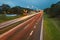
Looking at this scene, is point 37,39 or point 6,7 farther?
point 6,7

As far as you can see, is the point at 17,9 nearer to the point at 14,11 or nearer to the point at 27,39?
the point at 14,11

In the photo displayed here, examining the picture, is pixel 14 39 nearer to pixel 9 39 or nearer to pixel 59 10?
pixel 9 39

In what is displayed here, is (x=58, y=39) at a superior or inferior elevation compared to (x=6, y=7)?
superior

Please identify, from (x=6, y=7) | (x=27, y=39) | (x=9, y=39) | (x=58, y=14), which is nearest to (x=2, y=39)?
(x=9, y=39)

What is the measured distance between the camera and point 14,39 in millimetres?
14594

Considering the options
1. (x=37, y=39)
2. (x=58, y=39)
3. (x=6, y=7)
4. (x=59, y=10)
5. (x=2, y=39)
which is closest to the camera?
(x=2, y=39)

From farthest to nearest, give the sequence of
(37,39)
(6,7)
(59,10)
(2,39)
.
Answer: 1. (6,7)
2. (59,10)
3. (37,39)
4. (2,39)

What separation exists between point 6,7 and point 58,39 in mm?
96375

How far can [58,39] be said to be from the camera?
17859mm

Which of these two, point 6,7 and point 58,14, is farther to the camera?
point 6,7

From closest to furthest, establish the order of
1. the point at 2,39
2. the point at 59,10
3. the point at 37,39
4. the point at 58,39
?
the point at 2,39 → the point at 37,39 → the point at 58,39 → the point at 59,10

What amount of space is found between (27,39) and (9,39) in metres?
1.31

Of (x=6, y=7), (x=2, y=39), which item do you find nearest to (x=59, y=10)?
(x=6, y=7)

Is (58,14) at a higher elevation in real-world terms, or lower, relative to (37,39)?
lower
